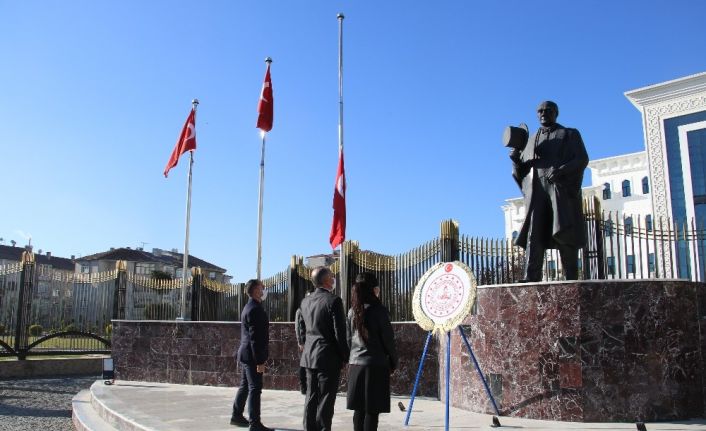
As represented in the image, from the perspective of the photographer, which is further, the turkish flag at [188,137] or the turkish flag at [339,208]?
the turkish flag at [188,137]

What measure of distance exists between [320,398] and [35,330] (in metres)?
14.8

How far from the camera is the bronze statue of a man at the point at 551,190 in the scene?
24.4 ft

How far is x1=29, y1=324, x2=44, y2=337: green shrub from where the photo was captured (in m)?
16.9

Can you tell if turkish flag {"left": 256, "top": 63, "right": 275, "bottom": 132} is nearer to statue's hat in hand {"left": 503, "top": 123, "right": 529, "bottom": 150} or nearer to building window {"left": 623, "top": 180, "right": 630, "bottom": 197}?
statue's hat in hand {"left": 503, "top": 123, "right": 529, "bottom": 150}

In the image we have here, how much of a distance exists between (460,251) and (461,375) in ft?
9.97

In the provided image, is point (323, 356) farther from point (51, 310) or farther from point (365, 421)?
point (51, 310)

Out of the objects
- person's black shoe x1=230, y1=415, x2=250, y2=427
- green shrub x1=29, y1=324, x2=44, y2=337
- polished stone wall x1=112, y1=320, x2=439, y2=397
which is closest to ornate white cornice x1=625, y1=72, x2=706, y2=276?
polished stone wall x1=112, y1=320, x2=439, y2=397

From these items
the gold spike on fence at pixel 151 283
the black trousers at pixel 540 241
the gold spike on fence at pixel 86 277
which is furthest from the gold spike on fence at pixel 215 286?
the black trousers at pixel 540 241

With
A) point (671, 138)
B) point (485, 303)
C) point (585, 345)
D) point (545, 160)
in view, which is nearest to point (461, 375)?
point (485, 303)

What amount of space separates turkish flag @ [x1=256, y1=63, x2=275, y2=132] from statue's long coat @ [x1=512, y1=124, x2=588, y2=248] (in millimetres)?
7683

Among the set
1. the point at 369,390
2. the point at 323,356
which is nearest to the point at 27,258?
the point at 323,356

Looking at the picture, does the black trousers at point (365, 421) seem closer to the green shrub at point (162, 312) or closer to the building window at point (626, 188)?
the green shrub at point (162, 312)

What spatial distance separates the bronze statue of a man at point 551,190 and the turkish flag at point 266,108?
25.0 feet

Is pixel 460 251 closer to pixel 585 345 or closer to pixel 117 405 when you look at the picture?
pixel 585 345
